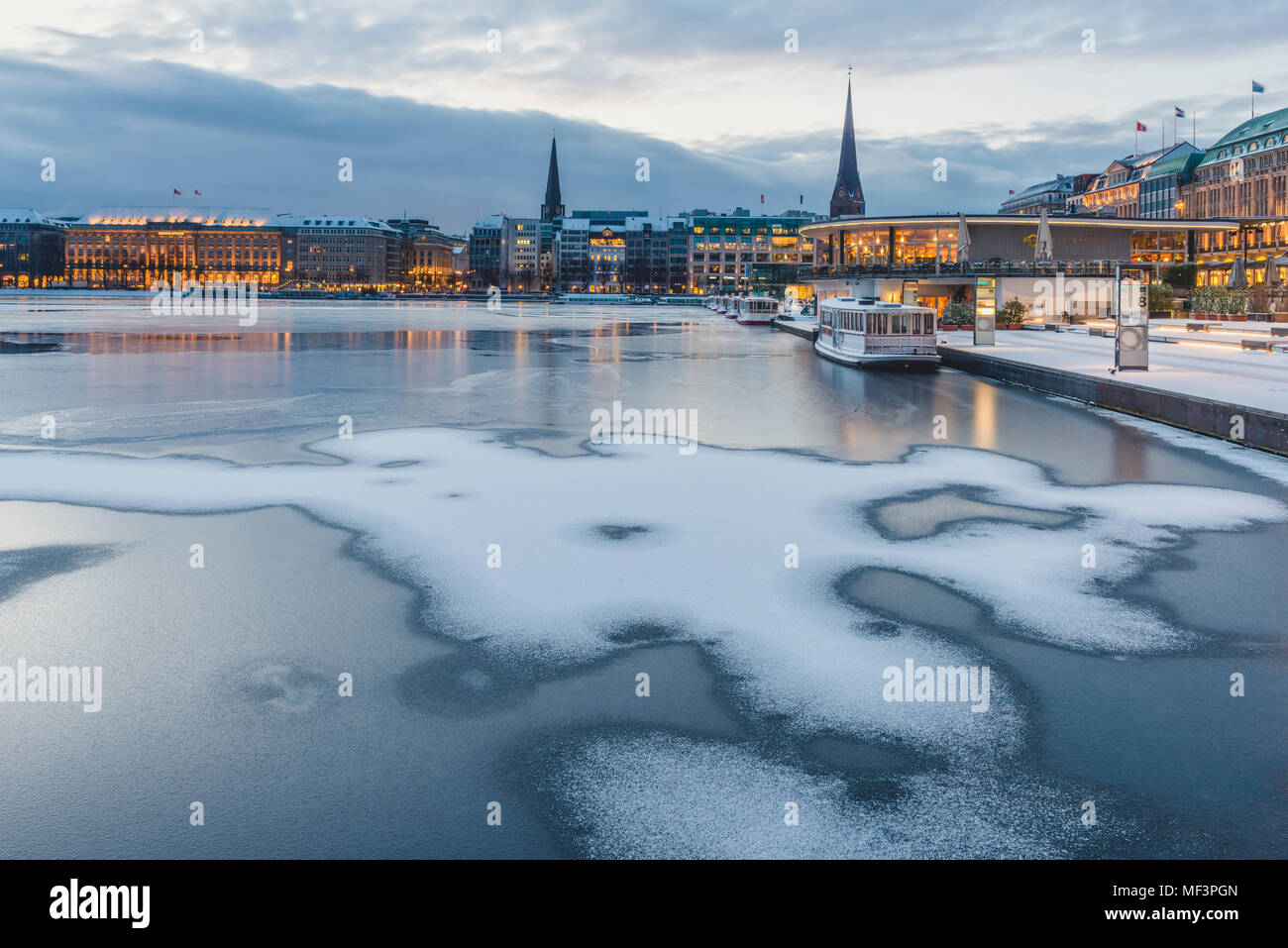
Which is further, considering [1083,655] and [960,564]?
[960,564]

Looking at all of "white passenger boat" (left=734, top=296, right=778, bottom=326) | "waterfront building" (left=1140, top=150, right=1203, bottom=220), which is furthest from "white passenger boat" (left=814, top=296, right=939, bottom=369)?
"waterfront building" (left=1140, top=150, right=1203, bottom=220)

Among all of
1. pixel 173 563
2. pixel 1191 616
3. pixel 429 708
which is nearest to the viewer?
pixel 429 708

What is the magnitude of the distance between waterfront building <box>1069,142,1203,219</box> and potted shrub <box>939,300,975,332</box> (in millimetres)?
86310

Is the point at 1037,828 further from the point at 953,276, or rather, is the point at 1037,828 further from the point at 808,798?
the point at 953,276

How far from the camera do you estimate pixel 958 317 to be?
6138 centimetres

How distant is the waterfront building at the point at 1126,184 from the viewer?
5520 inches

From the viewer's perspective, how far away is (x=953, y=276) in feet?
255

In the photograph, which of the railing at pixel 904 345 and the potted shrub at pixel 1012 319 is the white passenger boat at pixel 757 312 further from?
the railing at pixel 904 345

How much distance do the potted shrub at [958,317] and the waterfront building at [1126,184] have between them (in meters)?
86.3

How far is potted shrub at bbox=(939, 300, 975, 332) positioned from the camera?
60.2m

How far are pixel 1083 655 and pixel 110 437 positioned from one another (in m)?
16.0

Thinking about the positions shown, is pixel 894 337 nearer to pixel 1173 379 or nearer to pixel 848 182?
pixel 1173 379
